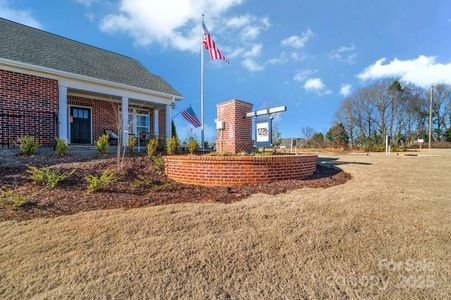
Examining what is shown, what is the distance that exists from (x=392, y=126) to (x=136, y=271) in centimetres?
3948

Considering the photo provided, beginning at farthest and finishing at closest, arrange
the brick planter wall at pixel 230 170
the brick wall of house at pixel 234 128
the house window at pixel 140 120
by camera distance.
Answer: the house window at pixel 140 120
the brick wall of house at pixel 234 128
the brick planter wall at pixel 230 170

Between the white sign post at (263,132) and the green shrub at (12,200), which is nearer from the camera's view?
the green shrub at (12,200)

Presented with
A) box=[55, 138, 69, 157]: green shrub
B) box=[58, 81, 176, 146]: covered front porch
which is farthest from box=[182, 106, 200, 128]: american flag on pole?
box=[55, 138, 69, 157]: green shrub

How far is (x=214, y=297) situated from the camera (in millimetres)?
2176

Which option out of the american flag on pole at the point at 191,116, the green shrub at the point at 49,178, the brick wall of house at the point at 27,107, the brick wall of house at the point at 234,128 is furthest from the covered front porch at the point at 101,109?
the green shrub at the point at 49,178

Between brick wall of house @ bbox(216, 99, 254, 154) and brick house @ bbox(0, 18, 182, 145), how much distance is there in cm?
290

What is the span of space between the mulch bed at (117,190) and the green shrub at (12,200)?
3.1 inches

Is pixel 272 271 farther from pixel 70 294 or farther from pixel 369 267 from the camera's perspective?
pixel 70 294

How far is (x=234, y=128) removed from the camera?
8109 millimetres

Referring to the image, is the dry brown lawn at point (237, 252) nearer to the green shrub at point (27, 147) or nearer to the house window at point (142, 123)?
the green shrub at point (27, 147)

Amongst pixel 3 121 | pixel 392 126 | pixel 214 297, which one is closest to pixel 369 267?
pixel 214 297

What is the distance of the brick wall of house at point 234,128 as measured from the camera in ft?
26.7

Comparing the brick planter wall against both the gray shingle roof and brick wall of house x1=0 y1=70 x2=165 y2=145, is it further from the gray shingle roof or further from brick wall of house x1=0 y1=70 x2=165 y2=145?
the gray shingle roof

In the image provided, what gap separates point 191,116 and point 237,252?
10562 millimetres
